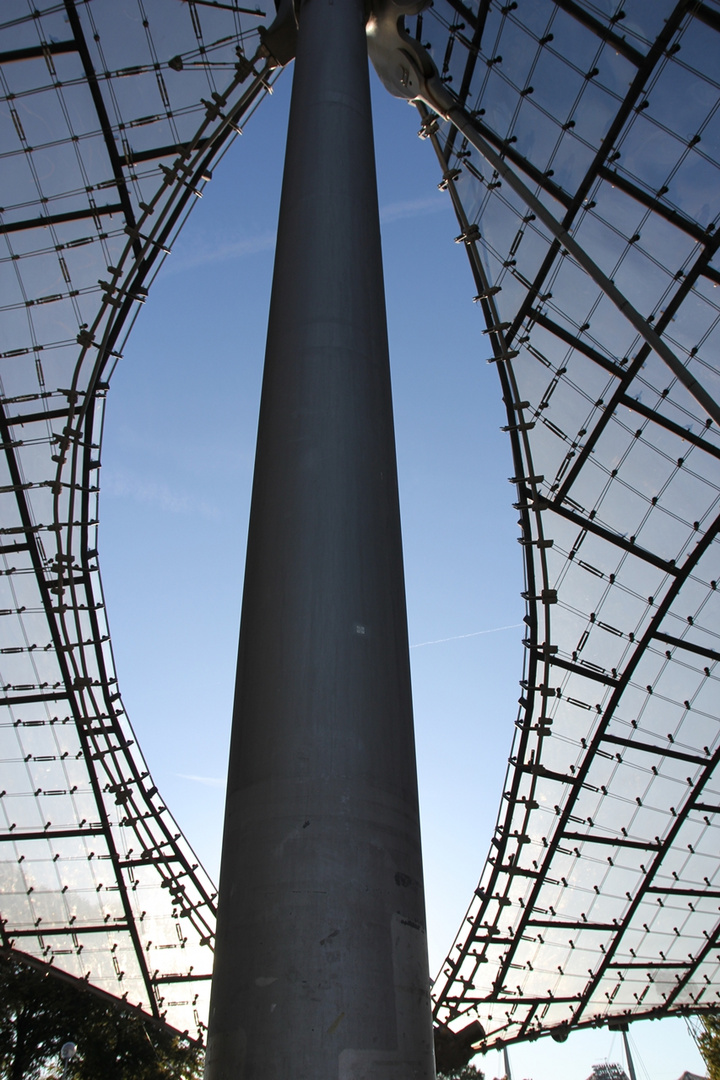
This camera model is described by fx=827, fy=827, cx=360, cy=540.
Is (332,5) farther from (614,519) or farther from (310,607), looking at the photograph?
(614,519)

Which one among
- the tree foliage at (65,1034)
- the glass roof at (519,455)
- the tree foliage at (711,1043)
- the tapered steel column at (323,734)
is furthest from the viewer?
the tree foliage at (711,1043)

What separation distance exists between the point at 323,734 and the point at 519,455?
1601 cm

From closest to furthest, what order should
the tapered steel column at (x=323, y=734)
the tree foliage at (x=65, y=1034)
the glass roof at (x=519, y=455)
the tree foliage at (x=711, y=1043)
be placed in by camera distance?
the tapered steel column at (x=323, y=734)
the glass roof at (x=519, y=455)
the tree foliage at (x=65, y=1034)
the tree foliage at (x=711, y=1043)

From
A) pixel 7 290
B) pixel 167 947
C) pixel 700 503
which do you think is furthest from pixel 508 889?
pixel 7 290

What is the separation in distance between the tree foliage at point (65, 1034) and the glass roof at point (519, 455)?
583cm

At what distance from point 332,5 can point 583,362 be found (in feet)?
36.2

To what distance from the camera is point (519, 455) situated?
19.4 meters

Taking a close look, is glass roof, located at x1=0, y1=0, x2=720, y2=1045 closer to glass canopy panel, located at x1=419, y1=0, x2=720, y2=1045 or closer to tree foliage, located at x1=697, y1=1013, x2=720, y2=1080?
glass canopy panel, located at x1=419, y1=0, x2=720, y2=1045

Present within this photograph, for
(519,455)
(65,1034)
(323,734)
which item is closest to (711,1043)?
(65,1034)

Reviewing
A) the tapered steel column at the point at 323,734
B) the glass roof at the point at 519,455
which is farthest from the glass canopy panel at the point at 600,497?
the tapered steel column at the point at 323,734

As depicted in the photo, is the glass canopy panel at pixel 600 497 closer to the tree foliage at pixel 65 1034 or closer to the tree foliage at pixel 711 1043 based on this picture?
the tree foliage at pixel 711 1043

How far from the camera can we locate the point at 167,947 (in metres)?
26.7

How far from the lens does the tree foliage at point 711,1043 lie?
34812 mm

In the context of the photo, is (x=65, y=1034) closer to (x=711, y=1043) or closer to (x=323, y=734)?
(x=711, y=1043)
